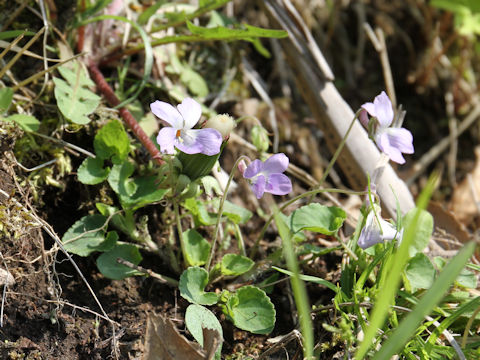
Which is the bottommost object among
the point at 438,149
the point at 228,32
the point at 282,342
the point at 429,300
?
the point at 438,149

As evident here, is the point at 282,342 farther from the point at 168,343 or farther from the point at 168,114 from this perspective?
the point at 168,114

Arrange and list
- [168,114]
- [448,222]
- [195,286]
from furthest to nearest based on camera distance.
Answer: [448,222] → [195,286] → [168,114]

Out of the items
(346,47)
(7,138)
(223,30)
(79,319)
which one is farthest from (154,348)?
(346,47)

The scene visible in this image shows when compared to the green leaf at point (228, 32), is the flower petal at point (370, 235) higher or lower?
lower

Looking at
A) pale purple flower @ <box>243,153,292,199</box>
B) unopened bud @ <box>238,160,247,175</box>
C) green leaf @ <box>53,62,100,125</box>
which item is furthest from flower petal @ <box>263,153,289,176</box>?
green leaf @ <box>53,62,100,125</box>

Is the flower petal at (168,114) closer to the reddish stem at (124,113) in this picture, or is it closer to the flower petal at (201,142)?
the flower petal at (201,142)

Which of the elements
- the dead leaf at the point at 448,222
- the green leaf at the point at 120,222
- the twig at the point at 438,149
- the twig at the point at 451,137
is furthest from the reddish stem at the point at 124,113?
the twig at the point at 451,137

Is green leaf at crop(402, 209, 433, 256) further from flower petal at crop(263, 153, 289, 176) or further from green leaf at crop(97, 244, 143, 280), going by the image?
green leaf at crop(97, 244, 143, 280)

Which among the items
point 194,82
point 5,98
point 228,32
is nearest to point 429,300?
point 228,32
